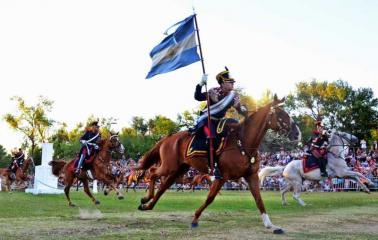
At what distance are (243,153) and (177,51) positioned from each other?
3456 mm

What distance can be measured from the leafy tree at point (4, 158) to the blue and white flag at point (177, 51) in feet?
→ 318

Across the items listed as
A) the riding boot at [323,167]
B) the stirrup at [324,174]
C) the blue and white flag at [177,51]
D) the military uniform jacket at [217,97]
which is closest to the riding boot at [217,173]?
the military uniform jacket at [217,97]

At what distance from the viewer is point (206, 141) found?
11828mm

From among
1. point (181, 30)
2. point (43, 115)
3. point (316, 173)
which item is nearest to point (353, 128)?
point (43, 115)

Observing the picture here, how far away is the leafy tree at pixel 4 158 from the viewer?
10342cm

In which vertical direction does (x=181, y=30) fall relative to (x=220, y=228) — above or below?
above

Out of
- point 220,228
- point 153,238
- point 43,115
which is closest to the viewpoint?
point 153,238

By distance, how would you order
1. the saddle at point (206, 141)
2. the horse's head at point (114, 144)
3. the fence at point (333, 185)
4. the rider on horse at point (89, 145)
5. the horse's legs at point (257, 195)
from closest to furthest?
1. the horse's legs at point (257, 195)
2. the saddle at point (206, 141)
3. the rider on horse at point (89, 145)
4. the horse's head at point (114, 144)
5. the fence at point (333, 185)

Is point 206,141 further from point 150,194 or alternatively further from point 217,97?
point 150,194

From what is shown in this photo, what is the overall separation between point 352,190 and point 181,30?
30.5m

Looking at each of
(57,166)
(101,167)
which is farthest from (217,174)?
(57,166)

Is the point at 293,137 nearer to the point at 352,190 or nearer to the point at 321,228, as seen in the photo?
the point at 321,228

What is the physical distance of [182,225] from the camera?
11.6 meters

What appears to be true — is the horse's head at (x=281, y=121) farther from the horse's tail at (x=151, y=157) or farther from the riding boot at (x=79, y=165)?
the riding boot at (x=79, y=165)
